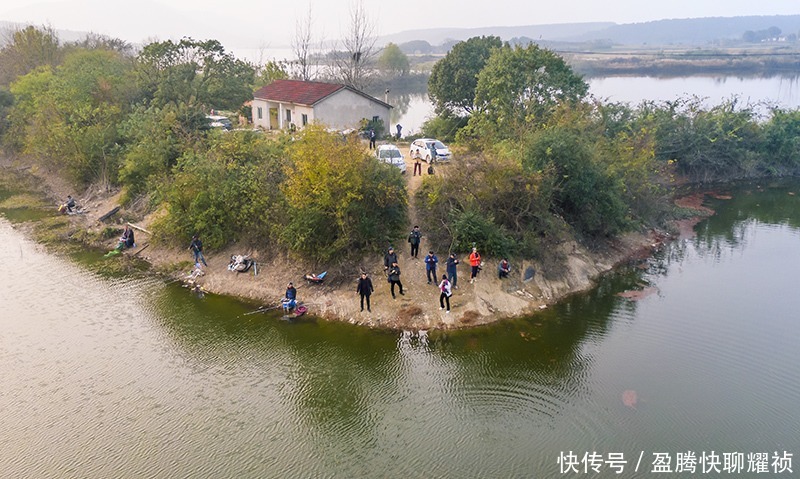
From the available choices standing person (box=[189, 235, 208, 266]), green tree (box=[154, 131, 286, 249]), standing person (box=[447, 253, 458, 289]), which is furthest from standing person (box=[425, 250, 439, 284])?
standing person (box=[189, 235, 208, 266])

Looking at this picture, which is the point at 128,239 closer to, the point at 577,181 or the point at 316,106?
the point at 316,106

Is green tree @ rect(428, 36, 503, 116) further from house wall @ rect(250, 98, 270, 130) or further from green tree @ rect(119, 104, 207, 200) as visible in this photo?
green tree @ rect(119, 104, 207, 200)

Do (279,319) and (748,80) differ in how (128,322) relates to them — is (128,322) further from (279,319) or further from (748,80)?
(748,80)

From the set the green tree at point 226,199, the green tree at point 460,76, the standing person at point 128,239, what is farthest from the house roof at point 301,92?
the standing person at point 128,239

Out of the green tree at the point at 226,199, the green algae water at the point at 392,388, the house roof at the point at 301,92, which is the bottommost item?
the green algae water at the point at 392,388

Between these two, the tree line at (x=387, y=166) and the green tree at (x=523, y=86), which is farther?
the green tree at (x=523, y=86)

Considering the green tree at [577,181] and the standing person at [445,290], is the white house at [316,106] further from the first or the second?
the standing person at [445,290]
